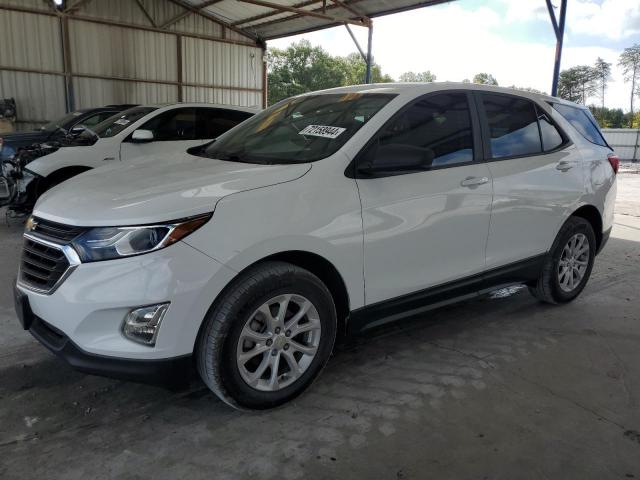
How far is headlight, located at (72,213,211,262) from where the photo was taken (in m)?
2.27

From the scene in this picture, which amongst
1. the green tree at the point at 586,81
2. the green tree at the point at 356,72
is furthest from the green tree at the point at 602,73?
the green tree at the point at 356,72

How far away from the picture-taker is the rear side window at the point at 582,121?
4.31 m

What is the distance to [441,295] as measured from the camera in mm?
3332

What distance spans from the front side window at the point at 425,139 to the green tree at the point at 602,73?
6633cm

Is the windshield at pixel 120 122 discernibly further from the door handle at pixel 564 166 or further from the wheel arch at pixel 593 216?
the wheel arch at pixel 593 216

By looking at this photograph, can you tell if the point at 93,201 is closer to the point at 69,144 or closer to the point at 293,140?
the point at 293,140

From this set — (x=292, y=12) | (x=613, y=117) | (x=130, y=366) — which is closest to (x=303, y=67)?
(x=613, y=117)

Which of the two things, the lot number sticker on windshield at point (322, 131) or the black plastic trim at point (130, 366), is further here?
the lot number sticker on windshield at point (322, 131)

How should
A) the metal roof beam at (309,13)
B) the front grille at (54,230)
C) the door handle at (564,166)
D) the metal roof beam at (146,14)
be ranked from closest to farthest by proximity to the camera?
1. the front grille at (54,230)
2. the door handle at (564,166)
3. the metal roof beam at (309,13)
4. the metal roof beam at (146,14)

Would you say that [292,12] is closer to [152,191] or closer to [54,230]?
[152,191]

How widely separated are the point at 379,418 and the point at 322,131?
5.36 ft

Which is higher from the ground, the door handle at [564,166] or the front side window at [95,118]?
the front side window at [95,118]

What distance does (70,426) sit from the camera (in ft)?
8.53

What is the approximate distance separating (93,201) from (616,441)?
2.78 m
